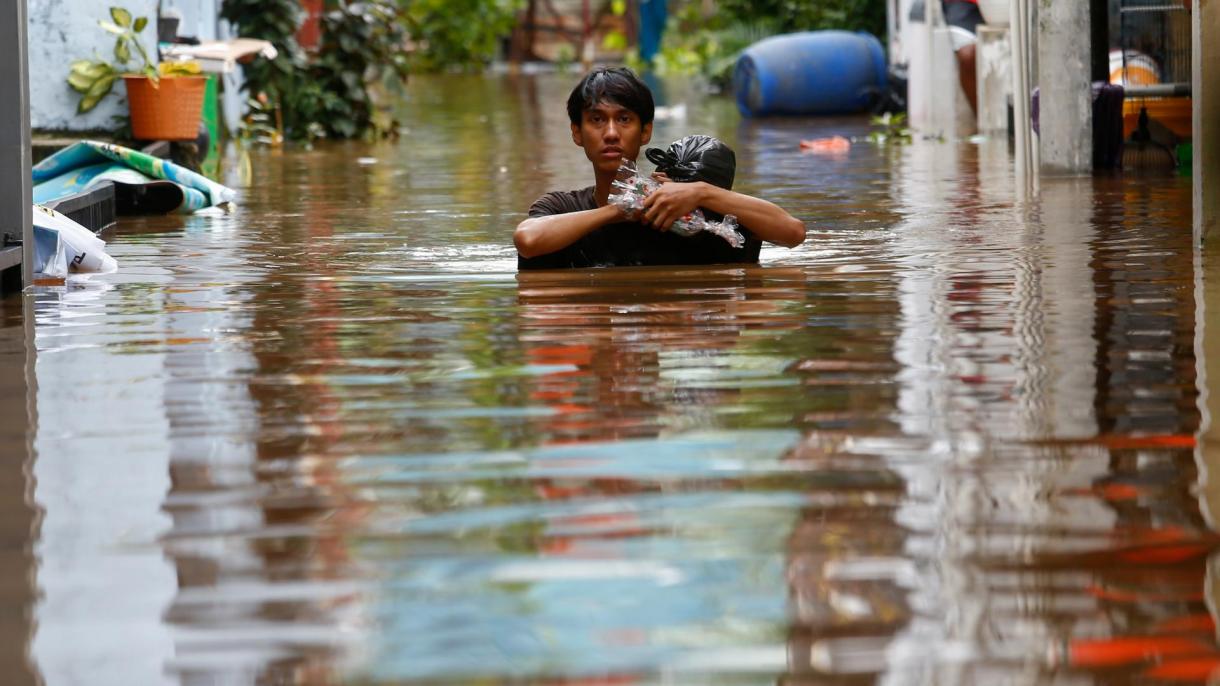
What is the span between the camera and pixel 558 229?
603 centimetres

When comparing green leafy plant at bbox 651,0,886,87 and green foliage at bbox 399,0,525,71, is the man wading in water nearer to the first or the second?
green leafy plant at bbox 651,0,886,87

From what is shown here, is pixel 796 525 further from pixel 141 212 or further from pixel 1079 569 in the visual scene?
pixel 141 212

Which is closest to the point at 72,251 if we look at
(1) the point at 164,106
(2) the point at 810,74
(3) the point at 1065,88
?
A: (1) the point at 164,106

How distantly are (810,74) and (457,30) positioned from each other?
16745 millimetres

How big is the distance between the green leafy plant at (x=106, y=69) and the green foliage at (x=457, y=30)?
22.6m

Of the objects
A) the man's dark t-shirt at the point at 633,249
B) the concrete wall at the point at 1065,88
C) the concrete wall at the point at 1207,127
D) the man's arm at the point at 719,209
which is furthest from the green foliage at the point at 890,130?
the man's arm at the point at 719,209

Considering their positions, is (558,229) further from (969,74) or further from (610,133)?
(969,74)

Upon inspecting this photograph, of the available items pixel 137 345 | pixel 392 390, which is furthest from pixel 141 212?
pixel 392 390

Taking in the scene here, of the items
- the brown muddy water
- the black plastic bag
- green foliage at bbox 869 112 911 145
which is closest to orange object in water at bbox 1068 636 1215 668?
the brown muddy water

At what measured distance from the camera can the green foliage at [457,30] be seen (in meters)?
34.3

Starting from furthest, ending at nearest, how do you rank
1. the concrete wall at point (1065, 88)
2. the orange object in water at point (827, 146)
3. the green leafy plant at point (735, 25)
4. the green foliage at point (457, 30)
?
1. the green foliage at point (457, 30)
2. the green leafy plant at point (735, 25)
3. the orange object in water at point (827, 146)
4. the concrete wall at point (1065, 88)

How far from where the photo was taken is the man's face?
591 centimetres

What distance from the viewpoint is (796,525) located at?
2863mm

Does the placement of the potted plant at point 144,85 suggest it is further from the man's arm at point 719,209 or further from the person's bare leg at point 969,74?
the person's bare leg at point 969,74
